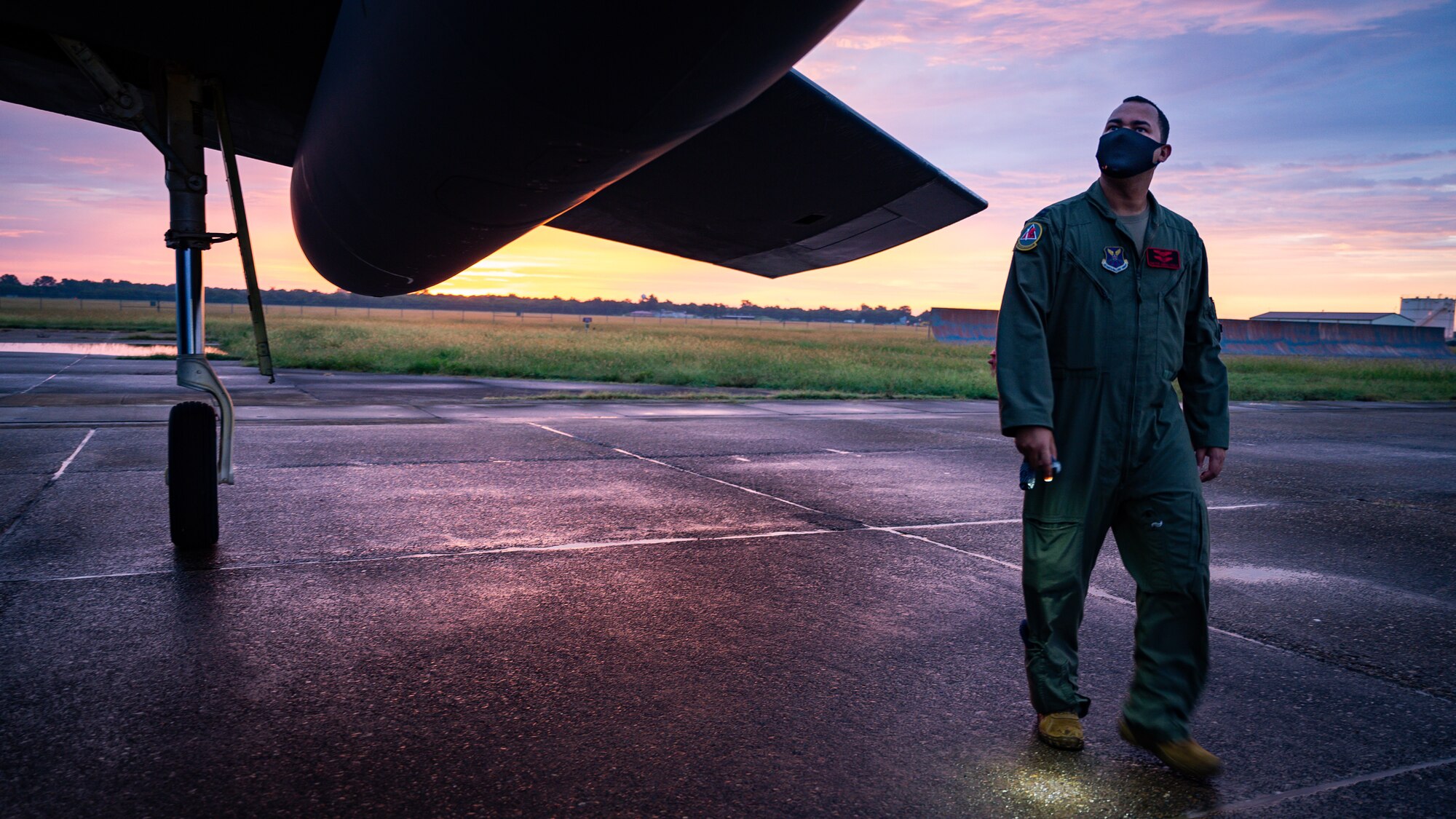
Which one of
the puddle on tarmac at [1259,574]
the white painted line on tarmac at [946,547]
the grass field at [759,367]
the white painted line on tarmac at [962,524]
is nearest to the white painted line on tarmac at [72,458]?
the white painted line on tarmac at [946,547]

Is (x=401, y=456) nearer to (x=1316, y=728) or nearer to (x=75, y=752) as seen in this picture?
(x=75, y=752)

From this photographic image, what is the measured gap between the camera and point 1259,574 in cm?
493

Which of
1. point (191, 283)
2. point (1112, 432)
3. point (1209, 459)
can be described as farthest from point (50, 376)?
point (1209, 459)

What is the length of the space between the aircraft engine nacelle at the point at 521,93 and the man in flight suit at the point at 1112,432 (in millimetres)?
1053

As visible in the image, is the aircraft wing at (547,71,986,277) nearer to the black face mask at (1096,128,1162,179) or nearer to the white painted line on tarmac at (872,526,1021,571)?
the black face mask at (1096,128,1162,179)

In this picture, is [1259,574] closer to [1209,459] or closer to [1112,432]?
[1209,459]

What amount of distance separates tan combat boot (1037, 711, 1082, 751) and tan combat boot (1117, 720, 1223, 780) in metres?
0.20

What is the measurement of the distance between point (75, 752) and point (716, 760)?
1.80m

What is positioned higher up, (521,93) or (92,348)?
(521,93)

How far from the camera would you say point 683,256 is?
20.1 feet

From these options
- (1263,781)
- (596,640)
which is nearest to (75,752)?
(596,640)

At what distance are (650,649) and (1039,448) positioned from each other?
1754 mm

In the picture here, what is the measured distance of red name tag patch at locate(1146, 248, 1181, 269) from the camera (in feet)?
8.68

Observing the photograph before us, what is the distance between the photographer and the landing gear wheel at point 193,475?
4645mm
